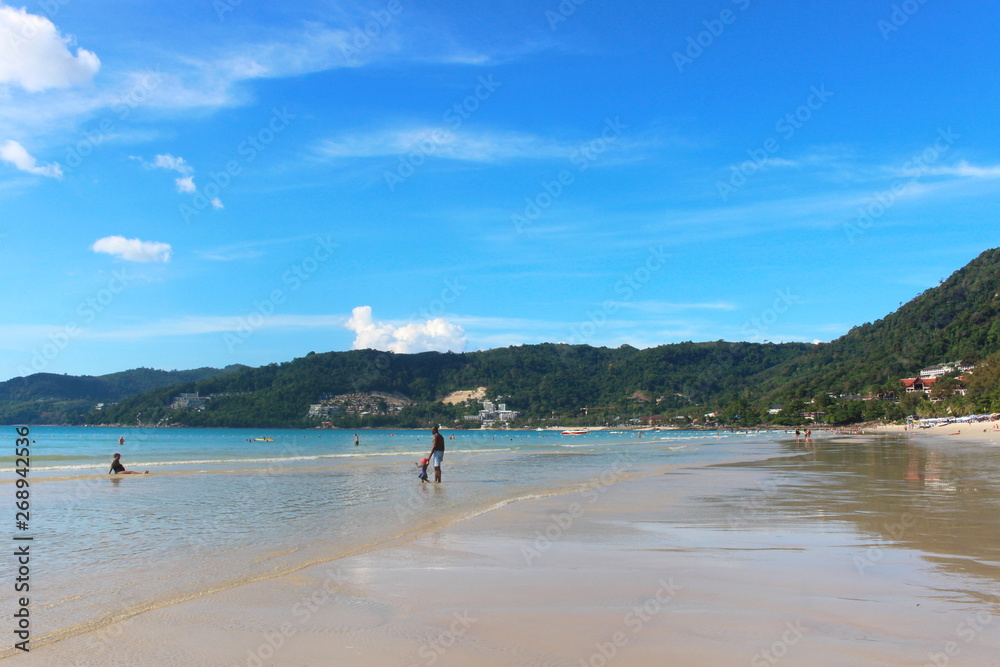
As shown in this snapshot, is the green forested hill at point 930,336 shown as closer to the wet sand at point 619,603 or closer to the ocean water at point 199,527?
the ocean water at point 199,527

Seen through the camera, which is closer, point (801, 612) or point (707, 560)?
point (801, 612)

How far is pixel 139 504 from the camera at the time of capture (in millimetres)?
16391

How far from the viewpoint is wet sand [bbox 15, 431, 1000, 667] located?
5285 mm

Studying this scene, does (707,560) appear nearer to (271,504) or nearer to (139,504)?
(271,504)

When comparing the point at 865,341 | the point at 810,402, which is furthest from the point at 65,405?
the point at 865,341

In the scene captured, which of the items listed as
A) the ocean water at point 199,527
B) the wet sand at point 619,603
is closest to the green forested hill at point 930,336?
the ocean water at point 199,527

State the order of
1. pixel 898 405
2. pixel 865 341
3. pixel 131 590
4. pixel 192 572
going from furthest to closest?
pixel 865 341
pixel 898 405
pixel 192 572
pixel 131 590

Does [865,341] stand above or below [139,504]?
above

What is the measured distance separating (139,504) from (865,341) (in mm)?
204212

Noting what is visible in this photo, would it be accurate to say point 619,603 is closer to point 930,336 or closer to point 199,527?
point 199,527

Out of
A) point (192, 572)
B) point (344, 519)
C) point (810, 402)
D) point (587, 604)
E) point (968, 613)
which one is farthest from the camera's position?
point (810, 402)

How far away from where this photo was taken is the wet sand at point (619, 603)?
529cm

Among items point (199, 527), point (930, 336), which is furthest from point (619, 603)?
point (930, 336)

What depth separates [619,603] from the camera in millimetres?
6715
